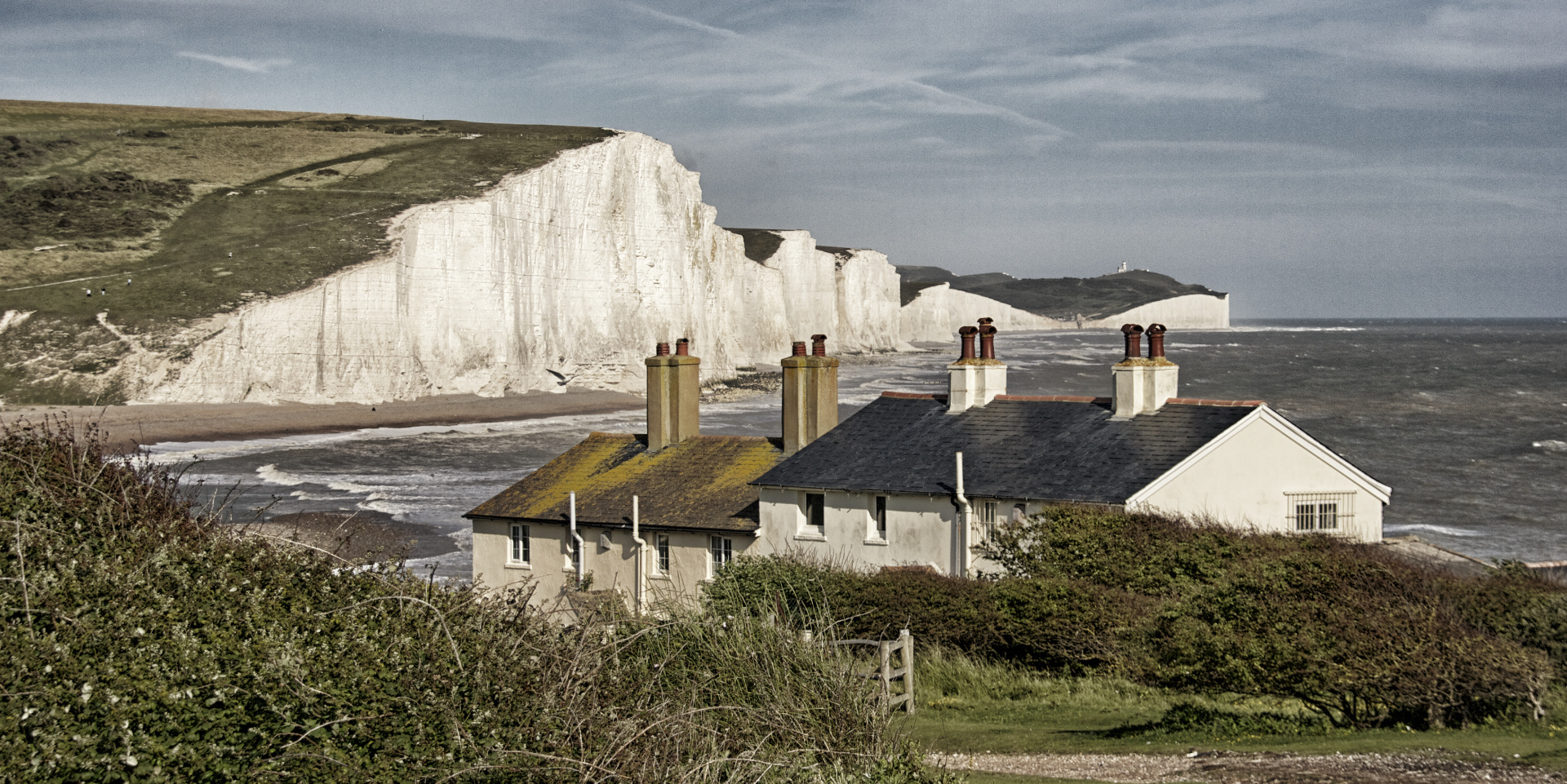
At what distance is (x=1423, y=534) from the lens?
117 ft

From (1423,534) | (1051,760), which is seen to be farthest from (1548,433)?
(1051,760)

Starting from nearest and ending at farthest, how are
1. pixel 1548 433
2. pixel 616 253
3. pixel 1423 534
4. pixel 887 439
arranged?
pixel 887 439 → pixel 1423 534 → pixel 1548 433 → pixel 616 253

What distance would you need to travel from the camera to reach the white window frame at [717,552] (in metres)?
23.0

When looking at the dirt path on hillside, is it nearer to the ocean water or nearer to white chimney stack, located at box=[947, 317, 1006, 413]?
the ocean water

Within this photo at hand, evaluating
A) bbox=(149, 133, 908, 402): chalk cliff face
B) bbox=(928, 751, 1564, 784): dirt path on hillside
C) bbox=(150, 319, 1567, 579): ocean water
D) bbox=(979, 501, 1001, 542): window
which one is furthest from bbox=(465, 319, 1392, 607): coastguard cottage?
bbox=(149, 133, 908, 402): chalk cliff face

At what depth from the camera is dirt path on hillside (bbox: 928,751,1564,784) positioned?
959 cm

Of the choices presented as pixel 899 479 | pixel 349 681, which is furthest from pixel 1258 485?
pixel 349 681

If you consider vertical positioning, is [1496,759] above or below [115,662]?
below

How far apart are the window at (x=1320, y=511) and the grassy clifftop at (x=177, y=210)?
62.6 metres

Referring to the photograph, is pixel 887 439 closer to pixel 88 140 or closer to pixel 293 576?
pixel 293 576

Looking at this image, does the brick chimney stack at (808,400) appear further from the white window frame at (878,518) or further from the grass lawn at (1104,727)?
the grass lawn at (1104,727)

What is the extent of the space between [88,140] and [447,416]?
6548 centimetres

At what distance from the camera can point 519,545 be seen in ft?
82.9

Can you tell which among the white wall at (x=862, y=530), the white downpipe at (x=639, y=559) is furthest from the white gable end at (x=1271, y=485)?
the white downpipe at (x=639, y=559)
